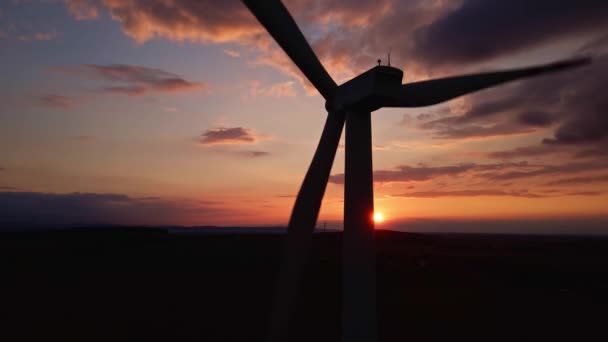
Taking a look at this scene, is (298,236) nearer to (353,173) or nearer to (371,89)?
(353,173)

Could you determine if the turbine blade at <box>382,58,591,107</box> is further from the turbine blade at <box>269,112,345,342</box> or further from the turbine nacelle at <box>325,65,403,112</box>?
the turbine blade at <box>269,112,345,342</box>

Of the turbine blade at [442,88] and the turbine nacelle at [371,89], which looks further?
the turbine nacelle at [371,89]

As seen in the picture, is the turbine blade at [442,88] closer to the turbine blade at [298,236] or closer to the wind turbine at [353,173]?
the wind turbine at [353,173]

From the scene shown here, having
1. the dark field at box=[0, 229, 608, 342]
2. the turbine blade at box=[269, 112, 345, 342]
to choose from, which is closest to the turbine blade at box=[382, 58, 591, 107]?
the turbine blade at box=[269, 112, 345, 342]

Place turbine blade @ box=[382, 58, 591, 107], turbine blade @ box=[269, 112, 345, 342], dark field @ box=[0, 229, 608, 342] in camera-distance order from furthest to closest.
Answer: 1. dark field @ box=[0, 229, 608, 342]
2. turbine blade @ box=[269, 112, 345, 342]
3. turbine blade @ box=[382, 58, 591, 107]

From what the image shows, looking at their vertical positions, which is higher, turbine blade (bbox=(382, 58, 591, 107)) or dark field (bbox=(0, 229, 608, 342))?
turbine blade (bbox=(382, 58, 591, 107))

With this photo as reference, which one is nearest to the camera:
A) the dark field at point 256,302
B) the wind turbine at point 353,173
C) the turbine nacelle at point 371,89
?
the wind turbine at point 353,173

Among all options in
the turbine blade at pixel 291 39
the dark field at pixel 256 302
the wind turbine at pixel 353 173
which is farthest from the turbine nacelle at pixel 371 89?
the dark field at pixel 256 302
